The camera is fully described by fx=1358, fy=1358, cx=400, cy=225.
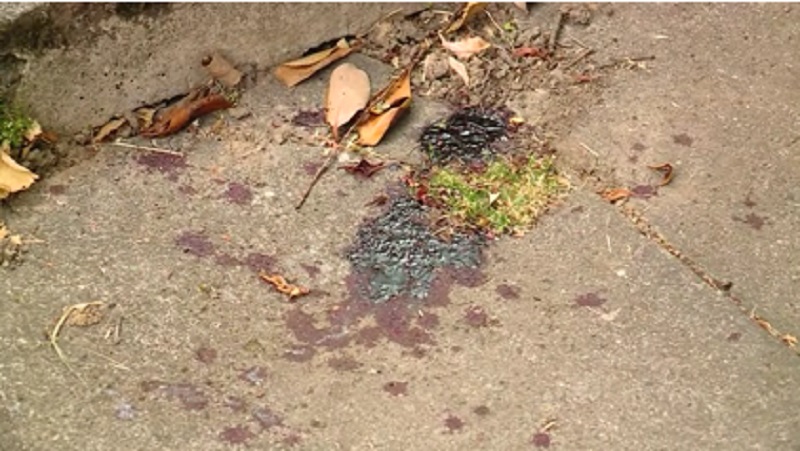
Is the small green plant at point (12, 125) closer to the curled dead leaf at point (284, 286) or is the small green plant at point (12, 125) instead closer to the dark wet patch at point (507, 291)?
the curled dead leaf at point (284, 286)

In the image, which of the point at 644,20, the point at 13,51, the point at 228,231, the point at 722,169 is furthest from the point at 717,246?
the point at 13,51

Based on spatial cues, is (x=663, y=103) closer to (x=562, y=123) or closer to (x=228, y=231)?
(x=562, y=123)

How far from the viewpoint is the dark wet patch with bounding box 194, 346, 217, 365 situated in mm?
2303

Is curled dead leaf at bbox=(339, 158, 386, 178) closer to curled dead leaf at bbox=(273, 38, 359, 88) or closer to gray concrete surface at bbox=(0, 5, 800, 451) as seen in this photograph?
gray concrete surface at bbox=(0, 5, 800, 451)

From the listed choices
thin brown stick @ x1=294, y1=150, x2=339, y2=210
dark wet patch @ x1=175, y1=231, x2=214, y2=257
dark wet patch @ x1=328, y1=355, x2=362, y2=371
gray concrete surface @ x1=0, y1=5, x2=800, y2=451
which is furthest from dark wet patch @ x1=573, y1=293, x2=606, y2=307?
dark wet patch @ x1=175, y1=231, x2=214, y2=257

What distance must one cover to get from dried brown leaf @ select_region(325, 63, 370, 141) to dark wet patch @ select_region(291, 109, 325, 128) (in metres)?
0.01

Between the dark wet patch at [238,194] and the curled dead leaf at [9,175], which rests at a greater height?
the curled dead leaf at [9,175]

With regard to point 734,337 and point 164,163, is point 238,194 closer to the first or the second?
point 164,163

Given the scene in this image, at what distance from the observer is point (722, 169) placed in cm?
272

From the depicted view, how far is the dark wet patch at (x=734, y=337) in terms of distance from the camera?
2357 mm

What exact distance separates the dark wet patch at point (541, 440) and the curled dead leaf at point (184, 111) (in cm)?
101

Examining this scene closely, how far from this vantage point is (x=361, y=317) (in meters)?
2.41

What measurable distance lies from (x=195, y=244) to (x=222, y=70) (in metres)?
0.45

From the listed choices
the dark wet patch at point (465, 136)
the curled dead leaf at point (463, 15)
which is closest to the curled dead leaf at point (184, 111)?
the dark wet patch at point (465, 136)
